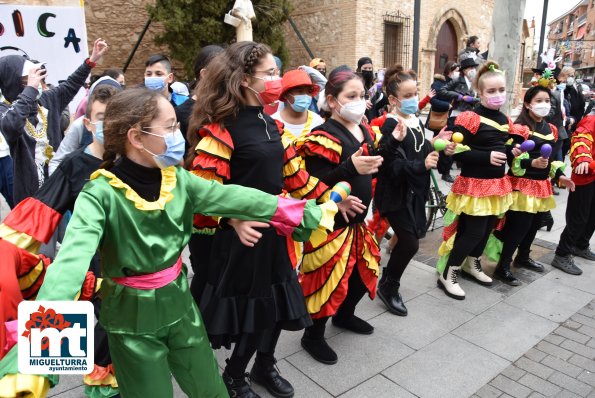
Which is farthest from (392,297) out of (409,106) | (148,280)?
(148,280)

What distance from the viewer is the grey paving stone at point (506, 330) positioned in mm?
3434

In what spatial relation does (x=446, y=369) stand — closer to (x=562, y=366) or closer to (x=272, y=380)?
(x=562, y=366)

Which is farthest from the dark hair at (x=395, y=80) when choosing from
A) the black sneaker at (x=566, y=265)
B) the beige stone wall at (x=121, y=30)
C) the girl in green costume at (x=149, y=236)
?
the beige stone wall at (x=121, y=30)

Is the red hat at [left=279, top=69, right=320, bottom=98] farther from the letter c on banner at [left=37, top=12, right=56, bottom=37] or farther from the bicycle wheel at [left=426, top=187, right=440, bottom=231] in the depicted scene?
the letter c on banner at [left=37, top=12, right=56, bottom=37]

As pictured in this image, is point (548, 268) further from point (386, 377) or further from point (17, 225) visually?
point (17, 225)

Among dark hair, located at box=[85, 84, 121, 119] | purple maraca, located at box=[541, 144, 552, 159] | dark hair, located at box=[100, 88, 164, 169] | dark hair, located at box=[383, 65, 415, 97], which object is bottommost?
purple maraca, located at box=[541, 144, 552, 159]

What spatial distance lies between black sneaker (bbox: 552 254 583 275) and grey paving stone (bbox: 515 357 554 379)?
1936 mm

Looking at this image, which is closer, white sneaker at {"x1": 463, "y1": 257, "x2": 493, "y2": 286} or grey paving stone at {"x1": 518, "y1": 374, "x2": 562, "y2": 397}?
grey paving stone at {"x1": 518, "y1": 374, "x2": 562, "y2": 397}

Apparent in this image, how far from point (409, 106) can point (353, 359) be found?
1.92 meters

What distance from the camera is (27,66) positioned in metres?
3.94

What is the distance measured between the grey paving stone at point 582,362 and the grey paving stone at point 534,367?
24 cm

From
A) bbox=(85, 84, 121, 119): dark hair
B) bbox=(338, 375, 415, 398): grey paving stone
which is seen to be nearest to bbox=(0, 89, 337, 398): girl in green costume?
bbox=(85, 84, 121, 119): dark hair

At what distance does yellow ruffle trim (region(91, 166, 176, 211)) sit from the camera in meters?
1.80

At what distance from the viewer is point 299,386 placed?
2973 millimetres
